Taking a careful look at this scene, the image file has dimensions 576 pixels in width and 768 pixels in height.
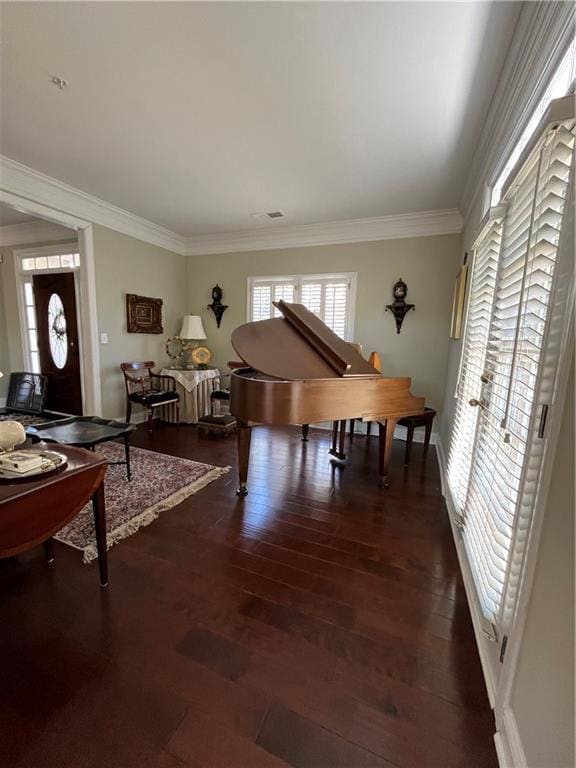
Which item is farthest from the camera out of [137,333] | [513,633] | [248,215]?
[137,333]

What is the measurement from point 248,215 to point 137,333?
2.24 metres

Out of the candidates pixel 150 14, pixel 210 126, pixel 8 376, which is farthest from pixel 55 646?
pixel 8 376

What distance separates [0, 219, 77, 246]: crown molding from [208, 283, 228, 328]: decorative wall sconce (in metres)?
2.03

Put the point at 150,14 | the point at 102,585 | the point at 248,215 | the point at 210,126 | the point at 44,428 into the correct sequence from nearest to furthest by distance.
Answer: the point at 150,14, the point at 102,585, the point at 210,126, the point at 44,428, the point at 248,215

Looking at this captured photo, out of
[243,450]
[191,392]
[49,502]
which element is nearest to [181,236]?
[191,392]

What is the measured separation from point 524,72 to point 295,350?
1.94 m

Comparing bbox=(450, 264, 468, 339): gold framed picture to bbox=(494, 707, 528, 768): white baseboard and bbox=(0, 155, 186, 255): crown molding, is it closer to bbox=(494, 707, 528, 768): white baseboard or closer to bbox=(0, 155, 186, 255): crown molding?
bbox=(494, 707, 528, 768): white baseboard

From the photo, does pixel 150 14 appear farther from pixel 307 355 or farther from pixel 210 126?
pixel 307 355

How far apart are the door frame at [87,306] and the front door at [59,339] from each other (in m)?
0.84

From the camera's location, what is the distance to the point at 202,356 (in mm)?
4977

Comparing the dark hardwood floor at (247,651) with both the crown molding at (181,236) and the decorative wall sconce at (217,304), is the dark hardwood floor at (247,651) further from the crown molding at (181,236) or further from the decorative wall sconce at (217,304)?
the decorative wall sconce at (217,304)

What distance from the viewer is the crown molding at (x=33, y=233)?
451cm

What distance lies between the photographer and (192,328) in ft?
16.4

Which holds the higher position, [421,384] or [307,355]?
[307,355]
